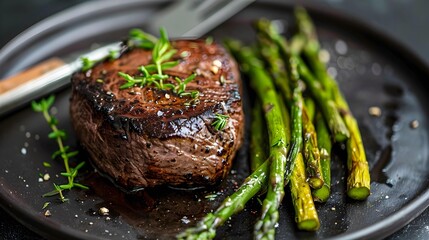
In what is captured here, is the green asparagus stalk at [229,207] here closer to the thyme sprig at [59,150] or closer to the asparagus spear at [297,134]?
the asparagus spear at [297,134]

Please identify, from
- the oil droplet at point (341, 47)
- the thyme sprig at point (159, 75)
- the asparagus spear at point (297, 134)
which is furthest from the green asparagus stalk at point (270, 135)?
the oil droplet at point (341, 47)

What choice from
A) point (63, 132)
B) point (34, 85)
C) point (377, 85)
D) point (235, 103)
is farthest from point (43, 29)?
point (377, 85)

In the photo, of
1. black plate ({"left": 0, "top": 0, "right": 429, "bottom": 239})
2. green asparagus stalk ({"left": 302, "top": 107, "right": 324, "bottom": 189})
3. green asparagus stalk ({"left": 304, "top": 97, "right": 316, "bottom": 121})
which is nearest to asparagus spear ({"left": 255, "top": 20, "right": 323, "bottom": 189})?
green asparagus stalk ({"left": 302, "top": 107, "right": 324, "bottom": 189})

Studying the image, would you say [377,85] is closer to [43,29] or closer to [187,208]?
[187,208]

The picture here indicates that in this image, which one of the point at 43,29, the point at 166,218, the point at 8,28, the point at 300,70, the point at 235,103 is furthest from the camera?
the point at 8,28

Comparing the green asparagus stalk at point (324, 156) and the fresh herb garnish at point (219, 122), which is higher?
the fresh herb garnish at point (219, 122)
